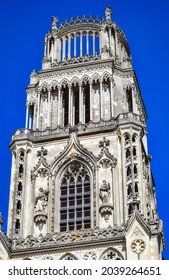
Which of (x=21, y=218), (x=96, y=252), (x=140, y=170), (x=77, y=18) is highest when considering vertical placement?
(x=77, y=18)

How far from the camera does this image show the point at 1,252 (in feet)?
124

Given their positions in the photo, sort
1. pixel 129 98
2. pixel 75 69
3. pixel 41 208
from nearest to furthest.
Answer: pixel 41 208 → pixel 129 98 → pixel 75 69

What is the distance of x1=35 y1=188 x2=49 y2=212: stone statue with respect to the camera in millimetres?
40406

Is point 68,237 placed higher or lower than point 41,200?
lower

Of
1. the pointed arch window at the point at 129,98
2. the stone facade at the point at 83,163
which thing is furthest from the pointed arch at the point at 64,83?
the pointed arch window at the point at 129,98

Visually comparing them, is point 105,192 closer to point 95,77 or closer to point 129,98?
point 129,98

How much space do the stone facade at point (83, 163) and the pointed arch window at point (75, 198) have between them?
0.19 feet

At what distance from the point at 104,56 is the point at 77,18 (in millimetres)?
5909

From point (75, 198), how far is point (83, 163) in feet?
7.91

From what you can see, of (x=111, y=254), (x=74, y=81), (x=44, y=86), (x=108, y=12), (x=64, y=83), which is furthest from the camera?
(x=108, y=12)

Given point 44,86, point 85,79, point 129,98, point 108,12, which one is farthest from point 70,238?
point 108,12

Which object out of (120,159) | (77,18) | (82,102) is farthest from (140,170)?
(77,18)

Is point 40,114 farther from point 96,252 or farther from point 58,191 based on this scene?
point 96,252

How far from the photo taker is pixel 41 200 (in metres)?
40.7
